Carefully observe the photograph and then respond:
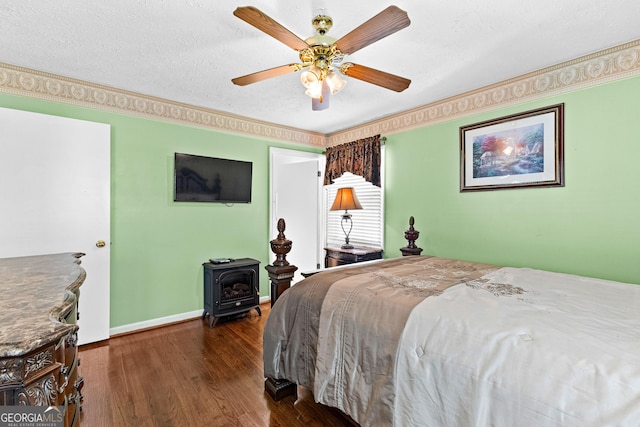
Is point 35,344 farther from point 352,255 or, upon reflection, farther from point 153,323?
point 352,255

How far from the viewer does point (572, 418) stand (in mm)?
889

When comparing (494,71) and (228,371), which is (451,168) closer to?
(494,71)

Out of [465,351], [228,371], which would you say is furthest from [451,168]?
[228,371]

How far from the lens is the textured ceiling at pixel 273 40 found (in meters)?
1.85

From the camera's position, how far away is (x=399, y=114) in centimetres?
381

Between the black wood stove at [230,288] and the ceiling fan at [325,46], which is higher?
the ceiling fan at [325,46]

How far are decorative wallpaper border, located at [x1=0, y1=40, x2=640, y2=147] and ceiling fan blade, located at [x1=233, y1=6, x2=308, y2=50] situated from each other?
7.01ft

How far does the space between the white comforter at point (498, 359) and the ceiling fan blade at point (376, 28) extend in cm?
140

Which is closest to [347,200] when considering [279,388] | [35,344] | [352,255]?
[352,255]

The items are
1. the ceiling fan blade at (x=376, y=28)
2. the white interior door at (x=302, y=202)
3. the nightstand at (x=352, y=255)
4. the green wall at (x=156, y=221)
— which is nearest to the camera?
the ceiling fan blade at (x=376, y=28)

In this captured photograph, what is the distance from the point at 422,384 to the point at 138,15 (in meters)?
2.66

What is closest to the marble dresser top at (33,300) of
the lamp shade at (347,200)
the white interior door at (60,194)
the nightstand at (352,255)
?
the white interior door at (60,194)

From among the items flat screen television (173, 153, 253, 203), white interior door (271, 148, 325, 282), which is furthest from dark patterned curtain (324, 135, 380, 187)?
flat screen television (173, 153, 253, 203)

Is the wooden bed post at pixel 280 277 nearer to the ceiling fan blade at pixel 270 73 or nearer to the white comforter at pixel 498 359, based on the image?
the white comforter at pixel 498 359
